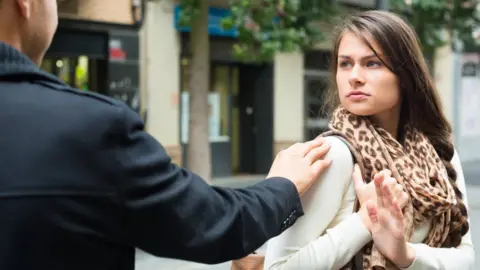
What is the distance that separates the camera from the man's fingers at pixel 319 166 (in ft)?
6.07

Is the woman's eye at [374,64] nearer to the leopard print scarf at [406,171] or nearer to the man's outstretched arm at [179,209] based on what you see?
the leopard print scarf at [406,171]

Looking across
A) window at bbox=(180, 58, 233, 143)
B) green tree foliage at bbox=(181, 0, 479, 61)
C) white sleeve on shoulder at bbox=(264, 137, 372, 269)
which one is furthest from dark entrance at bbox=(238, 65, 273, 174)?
white sleeve on shoulder at bbox=(264, 137, 372, 269)

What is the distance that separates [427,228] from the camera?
2117mm

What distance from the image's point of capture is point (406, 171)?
2061 mm

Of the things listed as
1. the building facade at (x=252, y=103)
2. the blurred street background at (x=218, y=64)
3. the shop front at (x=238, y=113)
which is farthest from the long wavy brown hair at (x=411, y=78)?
the shop front at (x=238, y=113)

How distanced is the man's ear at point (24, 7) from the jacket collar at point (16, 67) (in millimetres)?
94

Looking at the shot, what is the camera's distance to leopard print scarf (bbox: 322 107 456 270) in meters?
2.01

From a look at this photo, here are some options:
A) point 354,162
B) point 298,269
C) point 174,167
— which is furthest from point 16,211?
point 354,162

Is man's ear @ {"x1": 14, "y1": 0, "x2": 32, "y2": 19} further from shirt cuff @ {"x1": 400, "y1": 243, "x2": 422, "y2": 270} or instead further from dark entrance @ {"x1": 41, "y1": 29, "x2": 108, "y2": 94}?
dark entrance @ {"x1": 41, "y1": 29, "x2": 108, "y2": 94}

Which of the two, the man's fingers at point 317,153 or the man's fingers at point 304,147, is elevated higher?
the man's fingers at point 304,147

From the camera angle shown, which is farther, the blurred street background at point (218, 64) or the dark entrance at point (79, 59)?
the dark entrance at point (79, 59)

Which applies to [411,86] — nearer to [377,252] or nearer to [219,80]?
[377,252]

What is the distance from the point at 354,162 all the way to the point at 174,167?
772 millimetres

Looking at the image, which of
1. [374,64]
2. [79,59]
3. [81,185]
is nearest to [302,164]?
[374,64]
